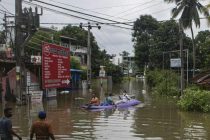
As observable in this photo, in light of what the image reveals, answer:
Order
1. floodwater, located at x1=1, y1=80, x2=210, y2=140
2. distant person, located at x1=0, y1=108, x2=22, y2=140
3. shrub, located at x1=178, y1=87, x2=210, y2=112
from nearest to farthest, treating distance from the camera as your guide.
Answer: distant person, located at x1=0, y1=108, x2=22, y2=140
floodwater, located at x1=1, y1=80, x2=210, y2=140
shrub, located at x1=178, y1=87, x2=210, y2=112

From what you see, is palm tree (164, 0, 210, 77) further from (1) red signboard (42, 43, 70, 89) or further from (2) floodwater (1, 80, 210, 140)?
(2) floodwater (1, 80, 210, 140)

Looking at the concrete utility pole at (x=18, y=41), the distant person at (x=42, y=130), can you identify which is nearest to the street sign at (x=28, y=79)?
the concrete utility pole at (x=18, y=41)

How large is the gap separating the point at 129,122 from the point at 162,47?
174 feet

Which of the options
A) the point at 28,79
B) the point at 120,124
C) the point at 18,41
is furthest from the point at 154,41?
the point at 120,124

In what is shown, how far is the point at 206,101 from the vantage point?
31562 millimetres

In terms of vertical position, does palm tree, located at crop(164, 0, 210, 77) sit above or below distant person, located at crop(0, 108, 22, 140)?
above

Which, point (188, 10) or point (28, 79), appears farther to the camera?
point (188, 10)

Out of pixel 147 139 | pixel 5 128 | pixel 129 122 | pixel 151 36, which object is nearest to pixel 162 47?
pixel 151 36

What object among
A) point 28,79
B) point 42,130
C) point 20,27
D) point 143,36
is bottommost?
point 42,130

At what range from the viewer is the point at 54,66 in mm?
43500

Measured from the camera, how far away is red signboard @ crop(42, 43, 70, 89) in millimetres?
41031

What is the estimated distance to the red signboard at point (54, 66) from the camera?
135 feet

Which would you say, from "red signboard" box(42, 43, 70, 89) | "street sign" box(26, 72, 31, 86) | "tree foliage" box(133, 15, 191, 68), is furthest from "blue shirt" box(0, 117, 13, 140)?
"tree foliage" box(133, 15, 191, 68)

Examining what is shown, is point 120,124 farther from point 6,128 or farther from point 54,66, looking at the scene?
point 54,66
